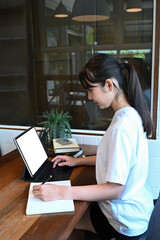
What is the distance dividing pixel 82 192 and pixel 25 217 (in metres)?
0.25

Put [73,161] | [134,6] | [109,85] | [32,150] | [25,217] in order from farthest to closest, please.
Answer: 1. [134,6]
2. [73,161]
3. [32,150]
4. [109,85]
5. [25,217]

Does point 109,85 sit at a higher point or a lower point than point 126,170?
higher

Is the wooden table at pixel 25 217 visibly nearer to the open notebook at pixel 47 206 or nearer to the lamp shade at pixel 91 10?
the open notebook at pixel 47 206

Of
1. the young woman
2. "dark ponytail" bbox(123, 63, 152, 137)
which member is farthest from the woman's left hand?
"dark ponytail" bbox(123, 63, 152, 137)

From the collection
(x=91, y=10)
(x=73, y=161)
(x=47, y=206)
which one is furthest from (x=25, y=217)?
(x=91, y=10)

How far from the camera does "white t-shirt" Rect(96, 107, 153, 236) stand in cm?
106

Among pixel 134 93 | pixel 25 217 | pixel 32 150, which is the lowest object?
pixel 25 217

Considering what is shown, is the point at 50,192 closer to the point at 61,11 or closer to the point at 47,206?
the point at 47,206

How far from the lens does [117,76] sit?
119cm

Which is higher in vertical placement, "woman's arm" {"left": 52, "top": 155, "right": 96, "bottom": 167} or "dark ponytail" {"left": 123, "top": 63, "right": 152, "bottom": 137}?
"dark ponytail" {"left": 123, "top": 63, "right": 152, "bottom": 137}

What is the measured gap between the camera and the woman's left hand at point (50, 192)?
3.59 ft

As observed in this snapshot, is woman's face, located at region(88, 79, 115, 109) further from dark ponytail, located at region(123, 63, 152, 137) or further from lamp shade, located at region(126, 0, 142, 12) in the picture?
lamp shade, located at region(126, 0, 142, 12)

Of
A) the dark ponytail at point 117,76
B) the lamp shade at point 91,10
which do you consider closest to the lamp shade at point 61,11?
the lamp shade at point 91,10

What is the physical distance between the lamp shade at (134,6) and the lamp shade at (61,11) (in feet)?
1.62
